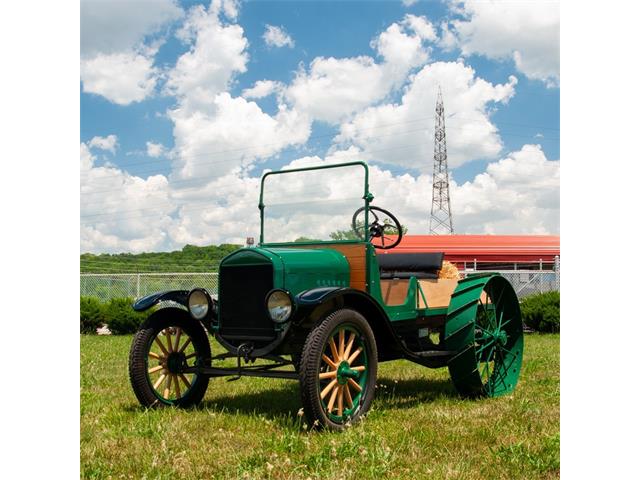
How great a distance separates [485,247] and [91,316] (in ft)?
44.2

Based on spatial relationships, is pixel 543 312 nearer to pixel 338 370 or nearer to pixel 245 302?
pixel 245 302

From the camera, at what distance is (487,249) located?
75.9 feet

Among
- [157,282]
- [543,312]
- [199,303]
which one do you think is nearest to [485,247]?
[543,312]

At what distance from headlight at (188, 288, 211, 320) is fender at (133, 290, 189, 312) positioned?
3.8 inches

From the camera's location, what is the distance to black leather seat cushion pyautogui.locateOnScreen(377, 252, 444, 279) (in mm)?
6824

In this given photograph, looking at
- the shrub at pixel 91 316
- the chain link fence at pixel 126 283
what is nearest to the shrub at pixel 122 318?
the shrub at pixel 91 316

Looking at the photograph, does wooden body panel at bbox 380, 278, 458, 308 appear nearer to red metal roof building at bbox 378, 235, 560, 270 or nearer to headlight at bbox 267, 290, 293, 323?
headlight at bbox 267, 290, 293, 323

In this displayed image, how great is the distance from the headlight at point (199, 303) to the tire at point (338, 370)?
1167mm

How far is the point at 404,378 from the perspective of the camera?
7.50 m

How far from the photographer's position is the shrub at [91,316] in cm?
1480

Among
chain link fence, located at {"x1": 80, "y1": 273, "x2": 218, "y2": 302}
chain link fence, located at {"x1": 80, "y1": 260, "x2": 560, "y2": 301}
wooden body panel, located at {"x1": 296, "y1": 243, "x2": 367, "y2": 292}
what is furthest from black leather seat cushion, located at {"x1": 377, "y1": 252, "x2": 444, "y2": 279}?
chain link fence, located at {"x1": 80, "y1": 273, "x2": 218, "y2": 302}

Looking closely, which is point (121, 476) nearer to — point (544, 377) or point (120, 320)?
point (544, 377)

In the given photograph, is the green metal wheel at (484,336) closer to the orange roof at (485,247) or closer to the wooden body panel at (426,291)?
the wooden body panel at (426,291)

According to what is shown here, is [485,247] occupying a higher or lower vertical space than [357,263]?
higher
